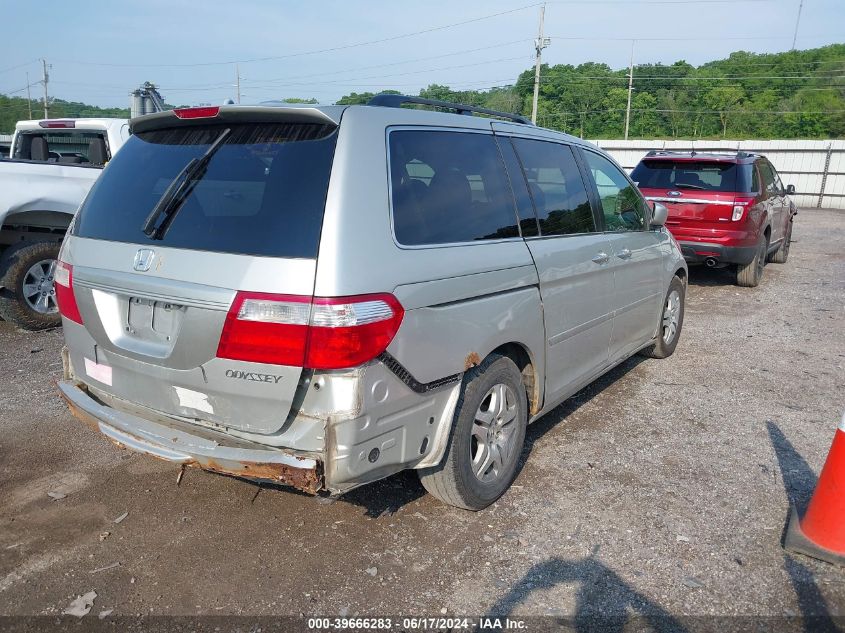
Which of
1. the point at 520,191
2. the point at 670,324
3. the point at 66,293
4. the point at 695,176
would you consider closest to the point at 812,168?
the point at 695,176

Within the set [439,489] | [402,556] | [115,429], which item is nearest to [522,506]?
[439,489]

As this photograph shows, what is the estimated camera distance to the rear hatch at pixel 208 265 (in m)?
2.43

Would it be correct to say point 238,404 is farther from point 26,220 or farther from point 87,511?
point 26,220

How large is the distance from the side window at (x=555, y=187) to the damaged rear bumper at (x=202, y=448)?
1.95m

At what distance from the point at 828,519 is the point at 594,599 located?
3.97 ft

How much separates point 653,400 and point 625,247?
125 centimetres

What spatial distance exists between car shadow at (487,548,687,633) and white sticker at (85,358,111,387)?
6.39ft

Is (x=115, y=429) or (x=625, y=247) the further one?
(x=625, y=247)

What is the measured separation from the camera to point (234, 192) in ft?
8.82

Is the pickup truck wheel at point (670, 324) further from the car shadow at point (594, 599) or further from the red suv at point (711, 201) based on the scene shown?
the car shadow at point (594, 599)

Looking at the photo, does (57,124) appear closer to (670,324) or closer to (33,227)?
(33,227)

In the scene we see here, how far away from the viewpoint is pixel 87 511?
10.9 feet

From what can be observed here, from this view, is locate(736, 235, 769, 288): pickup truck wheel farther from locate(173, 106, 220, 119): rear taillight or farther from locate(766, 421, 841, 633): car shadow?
locate(173, 106, 220, 119): rear taillight

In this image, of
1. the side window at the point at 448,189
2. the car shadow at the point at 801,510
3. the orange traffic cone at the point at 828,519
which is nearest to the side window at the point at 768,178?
the car shadow at the point at 801,510
